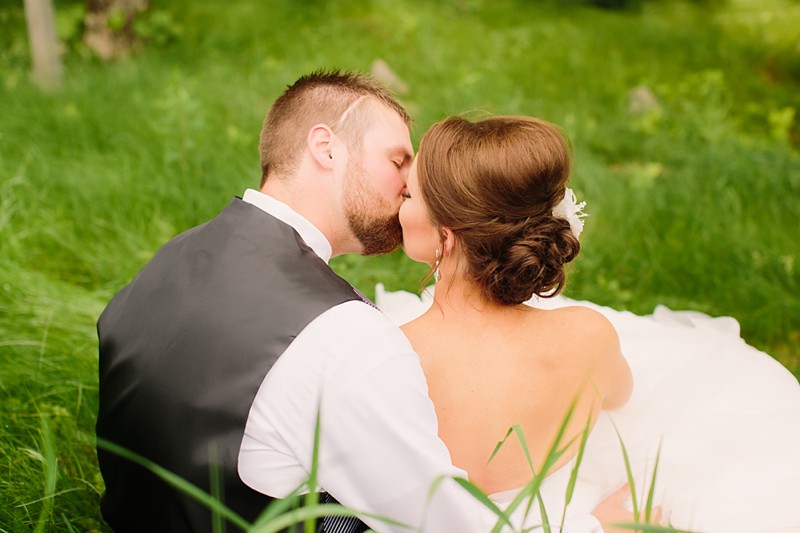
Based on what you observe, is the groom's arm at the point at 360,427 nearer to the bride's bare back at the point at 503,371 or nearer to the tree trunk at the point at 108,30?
the bride's bare back at the point at 503,371

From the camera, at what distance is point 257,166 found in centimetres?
477

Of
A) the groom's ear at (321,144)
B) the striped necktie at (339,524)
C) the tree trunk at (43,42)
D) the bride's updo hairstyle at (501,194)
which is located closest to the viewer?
the striped necktie at (339,524)

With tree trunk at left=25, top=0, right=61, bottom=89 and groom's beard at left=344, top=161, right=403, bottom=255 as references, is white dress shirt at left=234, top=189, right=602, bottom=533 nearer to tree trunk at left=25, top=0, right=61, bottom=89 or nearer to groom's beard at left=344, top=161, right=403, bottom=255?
groom's beard at left=344, top=161, right=403, bottom=255

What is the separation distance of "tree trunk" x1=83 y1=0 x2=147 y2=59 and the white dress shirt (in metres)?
6.86

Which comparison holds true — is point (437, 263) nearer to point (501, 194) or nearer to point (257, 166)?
point (501, 194)

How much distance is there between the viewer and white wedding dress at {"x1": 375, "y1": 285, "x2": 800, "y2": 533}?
2285mm

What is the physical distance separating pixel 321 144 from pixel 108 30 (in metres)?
6.20

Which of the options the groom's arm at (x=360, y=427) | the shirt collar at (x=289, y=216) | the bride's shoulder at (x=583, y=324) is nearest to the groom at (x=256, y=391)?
the groom's arm at (x=360, y=427)

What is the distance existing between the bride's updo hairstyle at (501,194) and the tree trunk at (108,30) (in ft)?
21.1

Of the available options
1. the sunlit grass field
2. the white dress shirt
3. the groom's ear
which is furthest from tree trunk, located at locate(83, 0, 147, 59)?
the white dress shirt

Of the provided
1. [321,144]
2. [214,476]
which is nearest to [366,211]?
[321,144]

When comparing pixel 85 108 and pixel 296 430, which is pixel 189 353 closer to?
pixel 296 430

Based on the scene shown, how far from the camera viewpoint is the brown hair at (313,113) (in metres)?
2.45

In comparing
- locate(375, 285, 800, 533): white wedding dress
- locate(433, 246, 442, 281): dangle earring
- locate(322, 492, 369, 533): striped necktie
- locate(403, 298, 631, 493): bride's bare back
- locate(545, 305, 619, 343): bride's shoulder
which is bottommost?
locate(375, 285, 800, 533): white wedding dress
